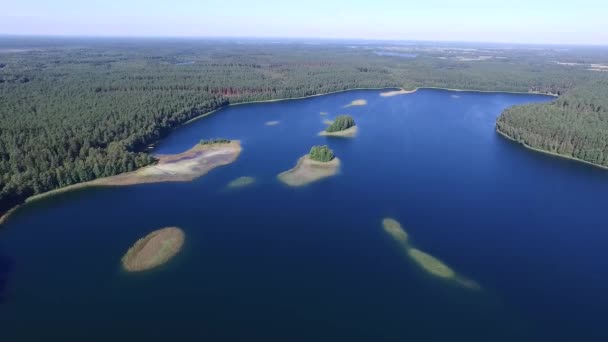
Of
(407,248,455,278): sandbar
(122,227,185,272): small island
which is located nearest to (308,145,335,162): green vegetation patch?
(407,248,455,278): sandbar

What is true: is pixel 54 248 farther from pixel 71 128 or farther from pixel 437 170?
pixel 437 170

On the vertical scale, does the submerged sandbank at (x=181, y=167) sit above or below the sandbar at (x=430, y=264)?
above

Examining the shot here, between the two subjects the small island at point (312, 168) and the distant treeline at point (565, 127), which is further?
the distant treeline at point (565, 127)

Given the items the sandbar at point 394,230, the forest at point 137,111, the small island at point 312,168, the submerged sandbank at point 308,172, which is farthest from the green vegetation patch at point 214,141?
the sandbar at point 394,230

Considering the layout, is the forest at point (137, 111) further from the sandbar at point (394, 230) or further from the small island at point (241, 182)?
the sandbar at point (394, 230)

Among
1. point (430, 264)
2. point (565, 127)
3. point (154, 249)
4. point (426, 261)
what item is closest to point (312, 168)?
point (426, 261)

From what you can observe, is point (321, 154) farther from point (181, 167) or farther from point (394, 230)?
point (394, 230)
